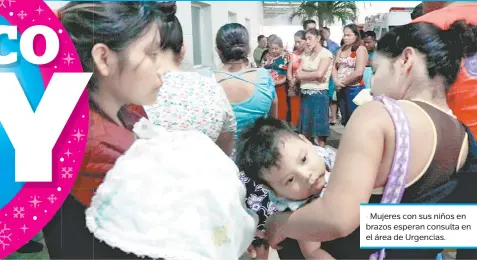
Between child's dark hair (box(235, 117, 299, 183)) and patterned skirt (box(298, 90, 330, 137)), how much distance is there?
0.13 metres

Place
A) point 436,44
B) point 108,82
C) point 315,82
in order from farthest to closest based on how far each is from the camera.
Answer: point 315,82 → point 108,82 → point 436,44

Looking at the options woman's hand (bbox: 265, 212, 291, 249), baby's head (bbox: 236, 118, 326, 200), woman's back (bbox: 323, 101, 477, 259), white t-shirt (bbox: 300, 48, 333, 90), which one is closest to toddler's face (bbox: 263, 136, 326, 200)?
baby's head (bbox: 236, 118, 326, 200)

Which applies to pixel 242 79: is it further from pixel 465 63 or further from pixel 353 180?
pixel 465 63

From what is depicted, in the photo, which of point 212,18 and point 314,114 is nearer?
point 212,18

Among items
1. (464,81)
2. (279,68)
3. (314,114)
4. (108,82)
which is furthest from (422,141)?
(108,82)

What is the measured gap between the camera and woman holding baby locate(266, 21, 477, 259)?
1418 mm

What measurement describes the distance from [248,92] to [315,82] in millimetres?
299

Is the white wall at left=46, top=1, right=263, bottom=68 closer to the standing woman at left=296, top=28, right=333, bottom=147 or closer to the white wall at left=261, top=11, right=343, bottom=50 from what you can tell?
the white wall at left=261, top=11, right=343, bottom=50

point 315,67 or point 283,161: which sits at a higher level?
point 315,67

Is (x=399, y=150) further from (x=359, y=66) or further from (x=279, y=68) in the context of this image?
(x=279, y=68)

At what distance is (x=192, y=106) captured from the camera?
181 cm

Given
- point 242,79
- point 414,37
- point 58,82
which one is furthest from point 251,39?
point 58,82

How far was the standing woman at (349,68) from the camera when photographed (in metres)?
1.88
